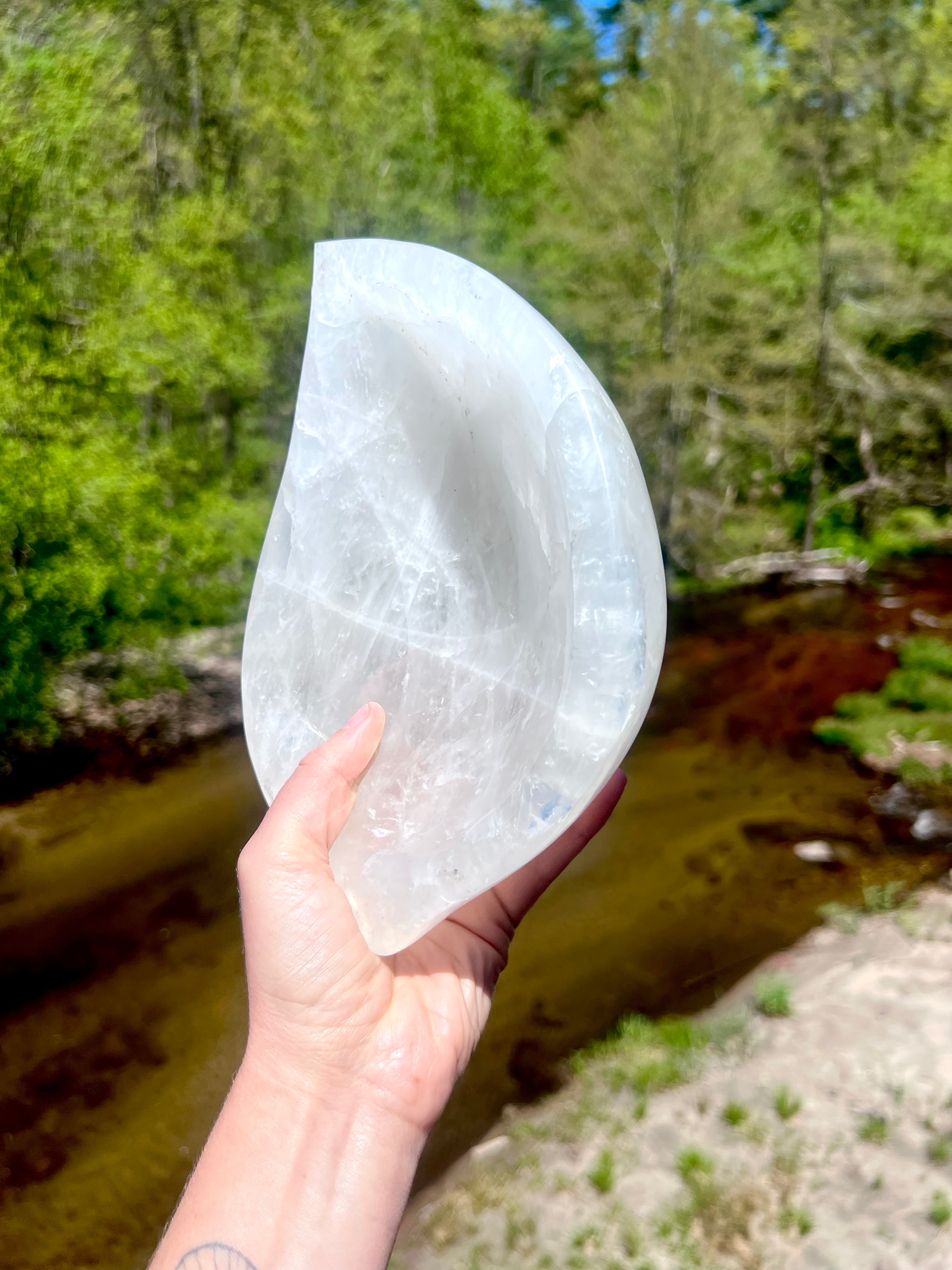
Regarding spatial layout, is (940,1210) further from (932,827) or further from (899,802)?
(899,802)

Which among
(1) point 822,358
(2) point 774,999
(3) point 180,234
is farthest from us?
(1) point 822,358

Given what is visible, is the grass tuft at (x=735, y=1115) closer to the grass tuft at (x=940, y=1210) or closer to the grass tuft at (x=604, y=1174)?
the grass tuft at (x=604, y=1174)

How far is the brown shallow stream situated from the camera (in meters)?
3.65

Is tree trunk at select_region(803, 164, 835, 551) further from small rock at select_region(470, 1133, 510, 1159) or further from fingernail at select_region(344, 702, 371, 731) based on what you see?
fingernail at select_region(344, 702, 371, 731)

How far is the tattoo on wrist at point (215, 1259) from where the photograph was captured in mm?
1157

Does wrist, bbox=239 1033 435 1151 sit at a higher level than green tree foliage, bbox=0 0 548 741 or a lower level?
lower

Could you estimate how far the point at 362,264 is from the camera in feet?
5.12

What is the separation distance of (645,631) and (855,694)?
6.39 m

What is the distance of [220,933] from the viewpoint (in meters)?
4.81

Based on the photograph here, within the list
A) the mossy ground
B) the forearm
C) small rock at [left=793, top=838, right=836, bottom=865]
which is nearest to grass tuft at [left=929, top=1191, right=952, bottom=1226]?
the forearm

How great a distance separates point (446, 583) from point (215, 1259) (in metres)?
1.10

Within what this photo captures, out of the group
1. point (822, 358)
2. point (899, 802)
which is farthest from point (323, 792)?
point (822, 358)

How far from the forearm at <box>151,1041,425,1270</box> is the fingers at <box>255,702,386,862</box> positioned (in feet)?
1.13

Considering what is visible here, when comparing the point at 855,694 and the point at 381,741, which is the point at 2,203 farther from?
the point at 855,694
